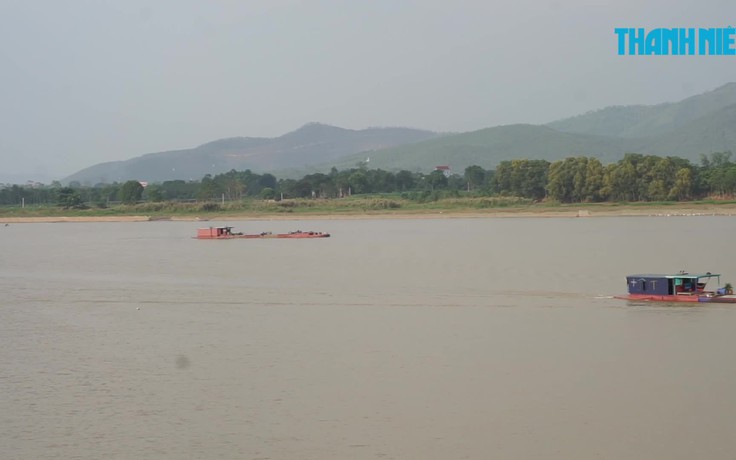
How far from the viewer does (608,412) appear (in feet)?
33.6

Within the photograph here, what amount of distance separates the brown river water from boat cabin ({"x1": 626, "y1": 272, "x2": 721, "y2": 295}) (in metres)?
0.66

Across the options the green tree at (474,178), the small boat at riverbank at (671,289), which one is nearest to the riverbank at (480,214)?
the green tree at (474,178)

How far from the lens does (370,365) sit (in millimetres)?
13070

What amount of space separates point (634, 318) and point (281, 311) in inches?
280

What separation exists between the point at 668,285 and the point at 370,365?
325 inches

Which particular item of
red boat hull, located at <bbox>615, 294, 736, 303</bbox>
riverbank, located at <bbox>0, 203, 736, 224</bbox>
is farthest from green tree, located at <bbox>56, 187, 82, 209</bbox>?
red boat hull, located at <bbox>615, 294, 736, 303</bbox>

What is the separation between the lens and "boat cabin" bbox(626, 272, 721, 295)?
60.0 feet

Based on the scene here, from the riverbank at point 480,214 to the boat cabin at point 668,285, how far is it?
128 ft

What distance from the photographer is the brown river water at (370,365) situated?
9.55 metres

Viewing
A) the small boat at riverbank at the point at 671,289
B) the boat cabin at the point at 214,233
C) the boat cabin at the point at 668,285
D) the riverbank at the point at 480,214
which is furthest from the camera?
the riverbank at the point at 480,214

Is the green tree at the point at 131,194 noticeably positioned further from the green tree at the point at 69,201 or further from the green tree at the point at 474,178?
the green tree at the point at 474,178

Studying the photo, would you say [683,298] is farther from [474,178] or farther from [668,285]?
[474,178]

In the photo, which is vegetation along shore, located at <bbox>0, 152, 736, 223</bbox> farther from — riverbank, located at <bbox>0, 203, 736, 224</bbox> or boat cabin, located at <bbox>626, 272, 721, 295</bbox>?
boat cabin, located at <bbox>626, 272, 721, 295</bbox>

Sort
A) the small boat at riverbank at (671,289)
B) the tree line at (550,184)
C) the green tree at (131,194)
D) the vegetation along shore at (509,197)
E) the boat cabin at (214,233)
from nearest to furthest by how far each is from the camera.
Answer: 1. the small boat at riverbank at (671,289)
2. the boat cabin at (214,233)
3. the vegetation along shore at (509,197)
4. the tree line at (550,184)
5. the green tree at (131,194)
